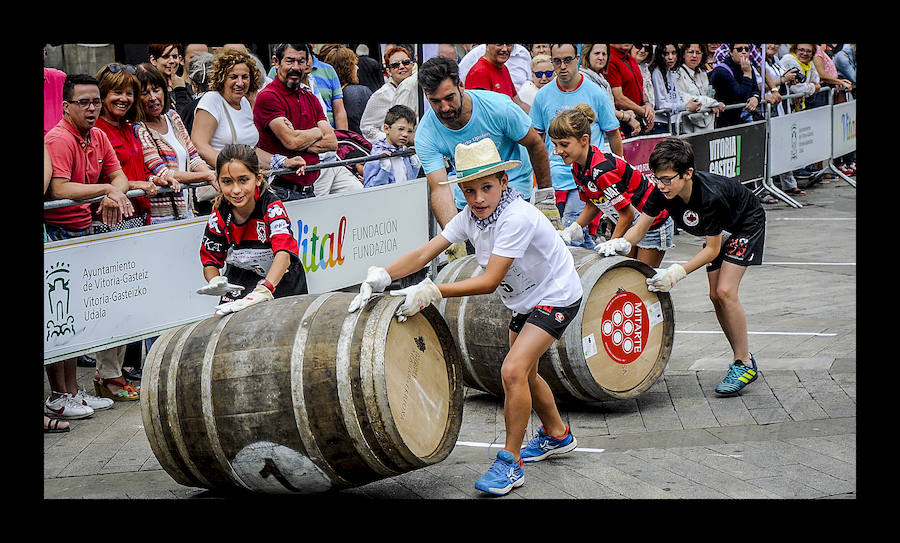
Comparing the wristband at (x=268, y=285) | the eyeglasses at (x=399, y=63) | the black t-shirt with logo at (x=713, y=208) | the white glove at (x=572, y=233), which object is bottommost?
the wristband at (x=268, y=285)

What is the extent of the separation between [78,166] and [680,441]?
3.84 metres

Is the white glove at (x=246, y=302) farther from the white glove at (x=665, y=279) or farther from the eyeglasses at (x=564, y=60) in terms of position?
the eyeglasses at (x=564, y=60)

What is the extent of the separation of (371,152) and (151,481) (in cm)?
455

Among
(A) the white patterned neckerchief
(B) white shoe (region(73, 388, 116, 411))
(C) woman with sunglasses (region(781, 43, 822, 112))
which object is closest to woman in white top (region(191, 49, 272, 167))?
(B) white shoe (region(73, 388, 116, 411))

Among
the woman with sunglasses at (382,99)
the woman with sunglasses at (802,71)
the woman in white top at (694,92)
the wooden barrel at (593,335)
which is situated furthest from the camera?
the woman with sunglasses at (802,71)

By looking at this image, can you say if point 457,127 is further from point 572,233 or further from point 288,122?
point 288,122

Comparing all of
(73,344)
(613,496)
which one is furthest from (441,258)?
(613,496)

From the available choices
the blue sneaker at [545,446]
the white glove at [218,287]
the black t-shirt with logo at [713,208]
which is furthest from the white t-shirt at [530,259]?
the black t-shirt with logo at [713,208]

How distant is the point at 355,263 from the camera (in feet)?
27.7

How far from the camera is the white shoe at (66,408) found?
6523 millimetres

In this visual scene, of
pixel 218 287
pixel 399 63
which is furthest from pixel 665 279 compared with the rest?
pixel 399 63

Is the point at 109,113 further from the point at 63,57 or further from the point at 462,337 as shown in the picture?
the point at 63,57

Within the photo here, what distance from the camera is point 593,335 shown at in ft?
20.6

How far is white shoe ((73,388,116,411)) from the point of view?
22.0 ft
